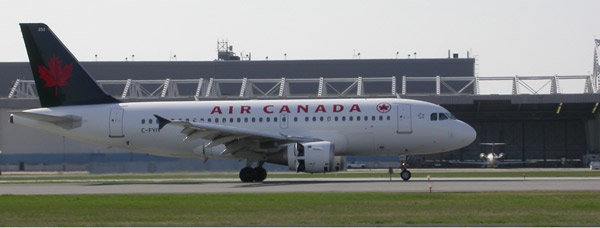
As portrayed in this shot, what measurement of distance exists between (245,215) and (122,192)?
11158 millimetres

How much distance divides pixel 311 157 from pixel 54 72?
12.4 meters

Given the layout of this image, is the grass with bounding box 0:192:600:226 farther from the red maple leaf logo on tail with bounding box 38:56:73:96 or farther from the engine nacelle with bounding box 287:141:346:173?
the red maple leaf logo on tail with bounding box 38:56:73:96

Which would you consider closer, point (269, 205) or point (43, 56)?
A: point (269, 205)

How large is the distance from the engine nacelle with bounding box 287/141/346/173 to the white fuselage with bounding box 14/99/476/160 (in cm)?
222

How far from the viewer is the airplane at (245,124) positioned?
126 ft

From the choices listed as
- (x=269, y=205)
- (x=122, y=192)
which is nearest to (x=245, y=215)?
(x=269, y=205)

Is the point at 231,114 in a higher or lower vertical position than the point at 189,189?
higher

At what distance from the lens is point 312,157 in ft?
121

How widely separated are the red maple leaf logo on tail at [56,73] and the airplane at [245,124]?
0.04 m

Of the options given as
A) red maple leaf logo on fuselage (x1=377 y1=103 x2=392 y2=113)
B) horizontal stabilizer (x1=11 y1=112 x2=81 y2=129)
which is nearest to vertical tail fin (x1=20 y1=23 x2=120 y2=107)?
horizontal stabilizer (x1=11 y1=112 x2=81 y2=129)

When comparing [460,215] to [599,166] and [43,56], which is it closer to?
[43,56]

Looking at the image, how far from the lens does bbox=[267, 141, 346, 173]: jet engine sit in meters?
36.9

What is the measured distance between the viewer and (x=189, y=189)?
32688 millimetres

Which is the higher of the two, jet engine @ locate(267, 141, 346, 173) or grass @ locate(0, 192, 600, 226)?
jet engine @ locate(267, 141, 346, 173)
